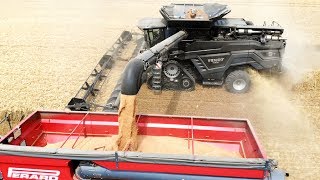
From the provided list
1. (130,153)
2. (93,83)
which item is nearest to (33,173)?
(130,153)

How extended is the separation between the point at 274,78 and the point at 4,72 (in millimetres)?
8722

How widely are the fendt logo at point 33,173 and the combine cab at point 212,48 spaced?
5439mm

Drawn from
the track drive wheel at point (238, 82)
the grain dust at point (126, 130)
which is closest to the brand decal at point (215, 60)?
the track drive wheel at point (238, 82)

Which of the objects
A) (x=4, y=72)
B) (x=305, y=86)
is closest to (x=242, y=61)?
(x=305, y=86)

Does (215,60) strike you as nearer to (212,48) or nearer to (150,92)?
(212,48)

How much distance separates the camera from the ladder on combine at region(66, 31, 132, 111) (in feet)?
26.4

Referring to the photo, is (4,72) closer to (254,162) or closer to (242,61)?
(242,61)

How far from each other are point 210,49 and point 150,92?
215cm

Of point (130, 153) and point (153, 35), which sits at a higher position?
point (153, 35)

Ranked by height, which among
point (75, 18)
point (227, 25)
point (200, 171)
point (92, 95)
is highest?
point (75, 18)

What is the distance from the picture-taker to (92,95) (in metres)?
9.73

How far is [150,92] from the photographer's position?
33.6ft

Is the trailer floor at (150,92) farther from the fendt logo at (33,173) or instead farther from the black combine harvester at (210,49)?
the fendt logo at (33,173)

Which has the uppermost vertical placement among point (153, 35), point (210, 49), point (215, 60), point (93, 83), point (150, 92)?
point (153, 35)
